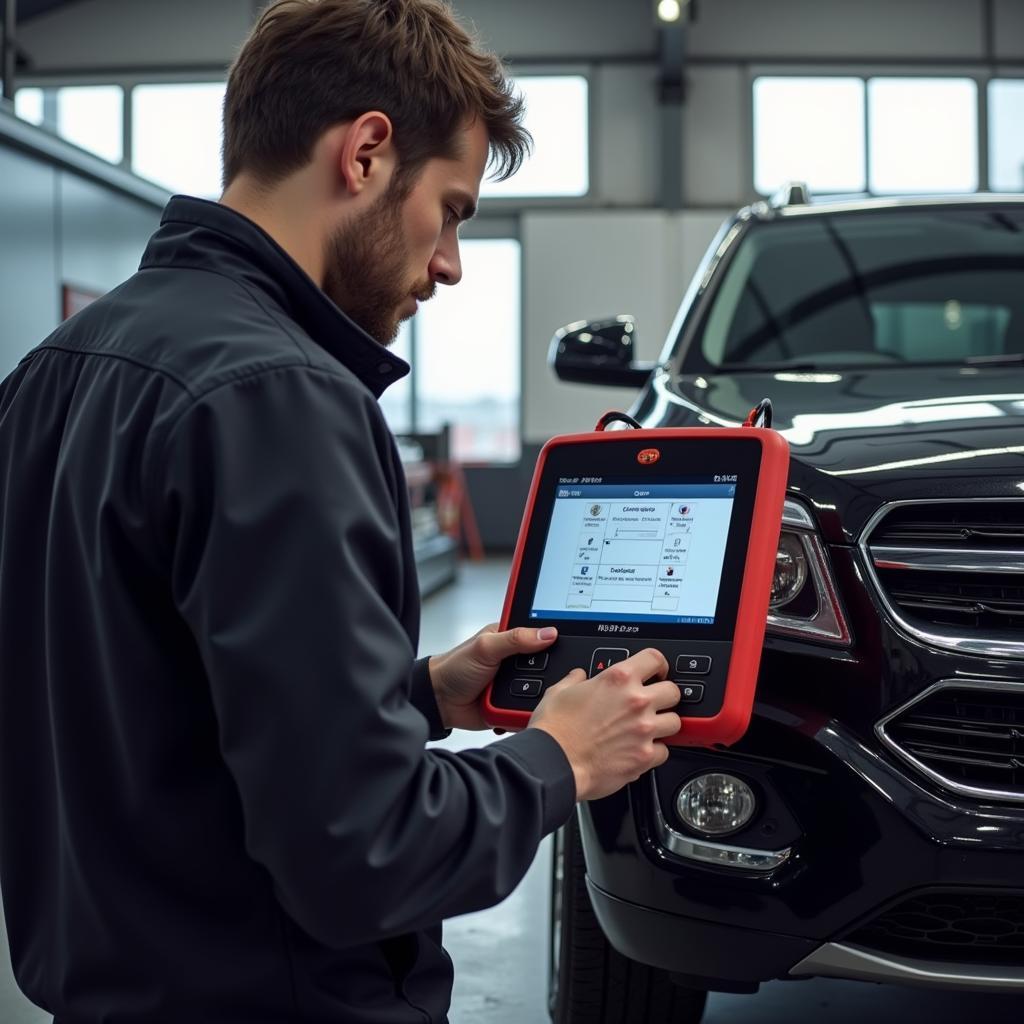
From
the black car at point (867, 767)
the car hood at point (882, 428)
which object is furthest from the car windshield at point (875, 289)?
the black car at point (867, 767)

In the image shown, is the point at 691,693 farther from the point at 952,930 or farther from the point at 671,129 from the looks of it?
the point at 671,129

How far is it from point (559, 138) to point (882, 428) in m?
11.4

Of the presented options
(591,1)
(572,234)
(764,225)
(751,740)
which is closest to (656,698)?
(751,740)

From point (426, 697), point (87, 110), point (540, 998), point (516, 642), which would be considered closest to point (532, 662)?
point (516, 642)

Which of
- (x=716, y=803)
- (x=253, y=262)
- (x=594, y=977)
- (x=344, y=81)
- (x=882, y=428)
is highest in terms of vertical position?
(x=344, y=81)

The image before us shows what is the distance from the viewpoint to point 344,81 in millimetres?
995

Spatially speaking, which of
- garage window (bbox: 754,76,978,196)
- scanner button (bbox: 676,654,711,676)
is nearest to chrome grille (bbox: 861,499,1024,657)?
scanner button (bbox: 676,654,711,676)

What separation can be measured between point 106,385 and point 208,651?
Result: 22 centimetres

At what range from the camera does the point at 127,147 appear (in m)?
13.1

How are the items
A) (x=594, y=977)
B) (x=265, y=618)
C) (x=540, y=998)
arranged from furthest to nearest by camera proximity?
(x=540, y=998), (x=594, y=977), (x=265, y=618)

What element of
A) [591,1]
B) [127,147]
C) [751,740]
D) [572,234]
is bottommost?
[751,740]

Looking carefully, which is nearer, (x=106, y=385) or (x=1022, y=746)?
(x=106, y=385)

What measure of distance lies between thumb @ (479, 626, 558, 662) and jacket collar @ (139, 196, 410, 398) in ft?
1.10

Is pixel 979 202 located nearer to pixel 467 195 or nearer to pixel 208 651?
pixel 467 195
